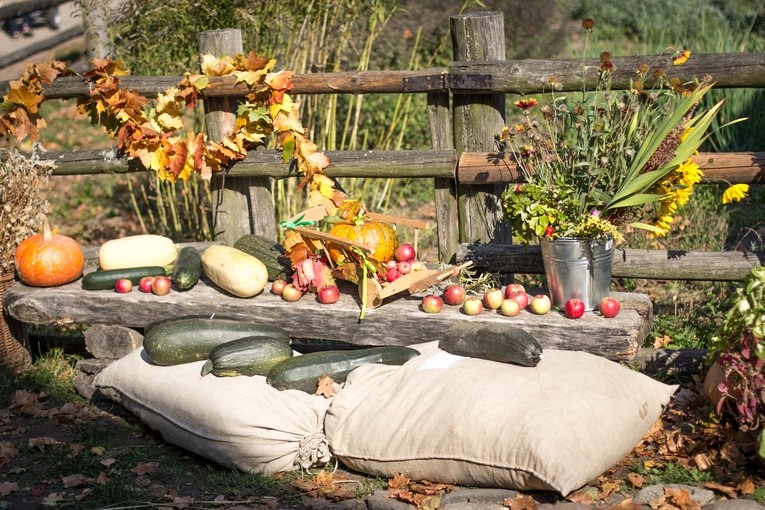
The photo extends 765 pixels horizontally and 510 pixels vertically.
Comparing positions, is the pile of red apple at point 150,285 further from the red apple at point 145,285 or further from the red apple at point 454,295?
the red apple at point 454,295

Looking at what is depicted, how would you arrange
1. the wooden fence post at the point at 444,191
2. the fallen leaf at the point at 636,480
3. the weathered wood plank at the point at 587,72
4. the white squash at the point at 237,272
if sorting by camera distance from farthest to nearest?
1. the wooden fence post at the point at 444,191
2. the white squash at the point at 237,272
3. the weathered wood plank at the point at 587,72
4. the fallen leaf at the point at 636,480

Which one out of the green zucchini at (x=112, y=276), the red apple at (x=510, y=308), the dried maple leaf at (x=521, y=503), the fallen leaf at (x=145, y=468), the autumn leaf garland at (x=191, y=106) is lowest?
the fallen leaf at (x=145, y=468)

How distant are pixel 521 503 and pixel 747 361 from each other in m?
1.08

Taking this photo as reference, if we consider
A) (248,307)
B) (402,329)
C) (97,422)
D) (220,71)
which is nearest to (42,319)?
(97,422)

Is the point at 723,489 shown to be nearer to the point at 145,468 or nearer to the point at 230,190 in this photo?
the point at 145,468

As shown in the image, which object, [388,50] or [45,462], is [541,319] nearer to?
[45,462]

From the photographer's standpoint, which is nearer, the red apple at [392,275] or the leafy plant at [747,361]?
the leafy plant at [747,361]

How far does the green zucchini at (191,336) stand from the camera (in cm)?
480

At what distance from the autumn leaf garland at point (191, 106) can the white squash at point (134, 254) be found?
0.42 meters

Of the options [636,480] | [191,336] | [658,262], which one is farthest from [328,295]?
[636,480]

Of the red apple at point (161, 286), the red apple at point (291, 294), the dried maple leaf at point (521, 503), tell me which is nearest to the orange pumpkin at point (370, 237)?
the red apple at point (291, 294)

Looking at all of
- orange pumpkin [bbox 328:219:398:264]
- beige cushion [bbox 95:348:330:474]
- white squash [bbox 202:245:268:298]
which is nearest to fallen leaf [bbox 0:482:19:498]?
beige cushion [bbox 95:348:330:474]

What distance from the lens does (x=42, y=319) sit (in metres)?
5.46

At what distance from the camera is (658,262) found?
4.84 m
